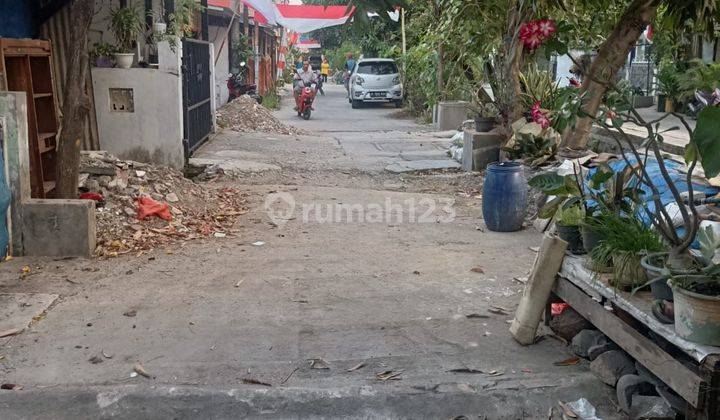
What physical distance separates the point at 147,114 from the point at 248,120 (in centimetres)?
604

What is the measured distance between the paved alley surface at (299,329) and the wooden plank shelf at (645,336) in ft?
1.18

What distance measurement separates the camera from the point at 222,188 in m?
9.27

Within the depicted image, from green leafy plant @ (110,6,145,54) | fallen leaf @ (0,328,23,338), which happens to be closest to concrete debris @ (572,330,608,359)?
fallen leaf @ (0,328,23,338)

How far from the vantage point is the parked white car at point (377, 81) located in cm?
2445


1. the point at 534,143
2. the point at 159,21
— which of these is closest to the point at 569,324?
the point at 534,143

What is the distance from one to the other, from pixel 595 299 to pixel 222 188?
6.07 meters

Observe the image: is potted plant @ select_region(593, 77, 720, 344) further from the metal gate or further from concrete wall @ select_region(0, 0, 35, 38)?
the metal gate

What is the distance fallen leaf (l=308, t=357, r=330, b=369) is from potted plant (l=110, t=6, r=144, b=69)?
695cm

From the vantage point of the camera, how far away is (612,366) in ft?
12.9

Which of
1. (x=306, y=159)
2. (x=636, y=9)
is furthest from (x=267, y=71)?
(x=636, y=9)

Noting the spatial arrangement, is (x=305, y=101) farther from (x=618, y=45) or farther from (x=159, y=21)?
(x=618, y=45)

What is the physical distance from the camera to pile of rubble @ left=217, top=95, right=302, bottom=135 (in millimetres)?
15516

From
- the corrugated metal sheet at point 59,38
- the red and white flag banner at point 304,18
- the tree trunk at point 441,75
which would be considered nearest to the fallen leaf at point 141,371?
the corrugated metal sheet at point 59,38

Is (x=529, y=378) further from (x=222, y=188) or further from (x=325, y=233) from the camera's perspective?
(x=222, y=188)
